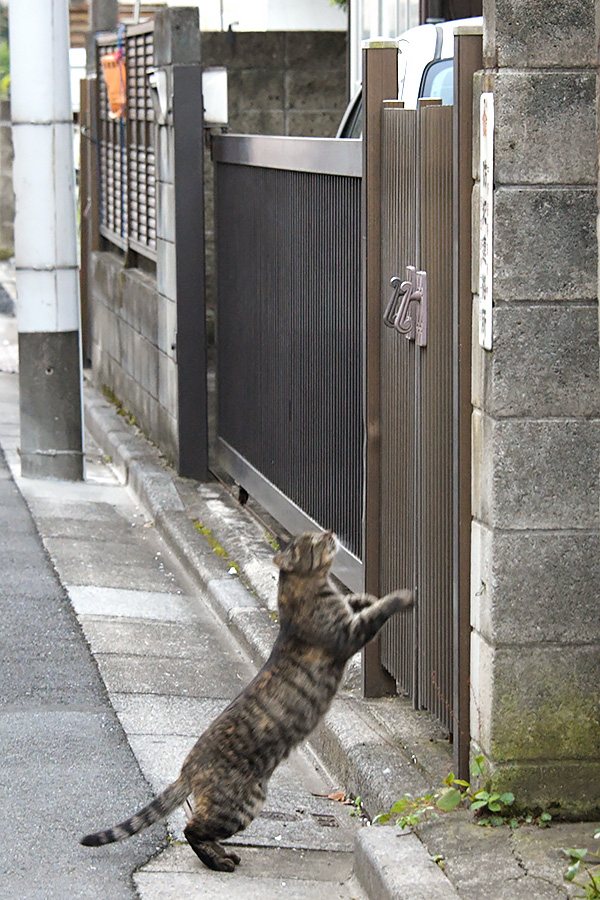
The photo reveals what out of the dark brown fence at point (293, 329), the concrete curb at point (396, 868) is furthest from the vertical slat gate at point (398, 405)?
the concrete curb at point (396, 868)

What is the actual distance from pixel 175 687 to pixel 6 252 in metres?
20.6

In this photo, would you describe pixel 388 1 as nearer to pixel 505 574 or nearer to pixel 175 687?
pixel 175 687

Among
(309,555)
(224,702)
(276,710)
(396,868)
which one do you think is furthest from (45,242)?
(396,868)

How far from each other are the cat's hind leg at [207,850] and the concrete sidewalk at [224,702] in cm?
5

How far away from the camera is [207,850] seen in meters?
4.17

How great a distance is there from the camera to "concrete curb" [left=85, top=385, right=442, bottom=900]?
13.5ft

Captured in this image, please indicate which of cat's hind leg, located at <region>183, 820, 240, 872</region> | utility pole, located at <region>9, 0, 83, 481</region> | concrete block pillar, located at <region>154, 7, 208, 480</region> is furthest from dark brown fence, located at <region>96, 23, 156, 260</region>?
cat's hind leg, located at <region>183, 820, 240, 872</region>

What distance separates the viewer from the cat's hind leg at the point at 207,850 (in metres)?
4.15

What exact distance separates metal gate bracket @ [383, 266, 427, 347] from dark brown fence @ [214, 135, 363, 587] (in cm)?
104

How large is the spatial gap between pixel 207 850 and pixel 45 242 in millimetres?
6016

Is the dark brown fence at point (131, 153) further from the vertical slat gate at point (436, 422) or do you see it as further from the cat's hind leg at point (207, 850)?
the cat's hind leg at point (207, 850)

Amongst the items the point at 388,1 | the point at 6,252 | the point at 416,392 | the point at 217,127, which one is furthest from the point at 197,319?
the point at 6,252

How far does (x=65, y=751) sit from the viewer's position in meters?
5.04

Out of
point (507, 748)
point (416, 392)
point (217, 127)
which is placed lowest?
point (507, 748)
